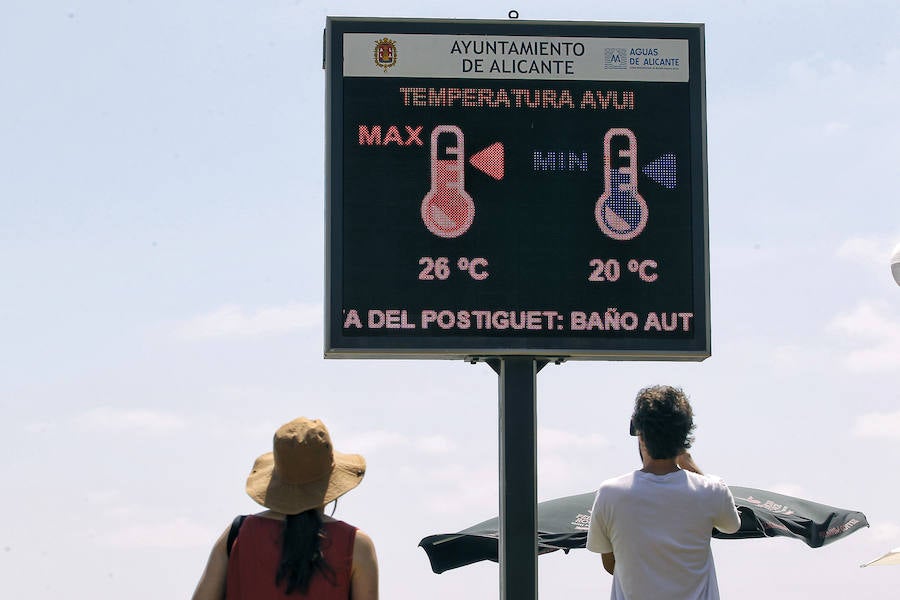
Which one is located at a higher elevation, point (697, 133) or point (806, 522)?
point (697, 133)

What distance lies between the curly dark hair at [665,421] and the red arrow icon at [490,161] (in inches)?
171

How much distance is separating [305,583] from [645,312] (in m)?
5.19

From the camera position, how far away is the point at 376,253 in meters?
9.03

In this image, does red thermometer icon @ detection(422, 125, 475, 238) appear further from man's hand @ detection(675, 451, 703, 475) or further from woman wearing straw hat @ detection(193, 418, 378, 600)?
woman wearing straw hat @ detection(193, 418, 378, 600)

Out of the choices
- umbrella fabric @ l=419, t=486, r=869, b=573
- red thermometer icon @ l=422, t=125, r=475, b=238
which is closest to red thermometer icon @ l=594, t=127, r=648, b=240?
red thermometer icon @ l=422, t=125, r=475, b=238

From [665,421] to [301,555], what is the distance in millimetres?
1408

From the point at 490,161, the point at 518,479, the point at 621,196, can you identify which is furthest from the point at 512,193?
the point at 518,479

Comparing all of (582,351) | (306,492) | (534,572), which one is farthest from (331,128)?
(306,492)

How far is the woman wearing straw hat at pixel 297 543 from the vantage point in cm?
425

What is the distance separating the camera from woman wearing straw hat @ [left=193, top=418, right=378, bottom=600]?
13.9 ft

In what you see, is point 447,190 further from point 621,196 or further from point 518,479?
point 518,479

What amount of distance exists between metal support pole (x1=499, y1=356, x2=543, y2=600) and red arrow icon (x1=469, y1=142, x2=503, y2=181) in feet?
3.86

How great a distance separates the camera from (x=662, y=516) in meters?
4.93

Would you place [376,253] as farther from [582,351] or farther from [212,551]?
[212,551]
